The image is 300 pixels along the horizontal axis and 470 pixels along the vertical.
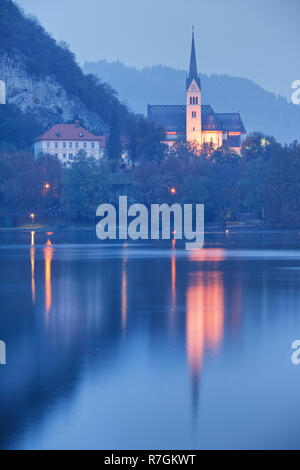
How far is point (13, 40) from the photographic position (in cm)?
17112

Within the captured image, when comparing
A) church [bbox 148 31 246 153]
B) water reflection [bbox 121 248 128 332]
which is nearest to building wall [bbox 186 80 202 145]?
church [bbox 148 31 246 153]

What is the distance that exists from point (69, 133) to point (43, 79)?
27352 millimetres

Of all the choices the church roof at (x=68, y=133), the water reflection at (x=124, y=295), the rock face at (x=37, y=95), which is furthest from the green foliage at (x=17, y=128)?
the water reflection at (x=124, y=295)

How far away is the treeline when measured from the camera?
10138cm

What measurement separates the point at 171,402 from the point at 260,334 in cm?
705

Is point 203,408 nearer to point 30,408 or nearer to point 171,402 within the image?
point 171,402

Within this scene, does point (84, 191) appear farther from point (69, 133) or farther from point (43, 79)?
point (43, 79)

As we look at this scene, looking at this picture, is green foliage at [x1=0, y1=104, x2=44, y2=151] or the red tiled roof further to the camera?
the red tiled roof

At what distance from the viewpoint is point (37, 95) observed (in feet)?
550

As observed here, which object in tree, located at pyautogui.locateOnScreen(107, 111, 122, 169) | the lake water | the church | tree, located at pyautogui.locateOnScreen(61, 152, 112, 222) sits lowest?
the lake water

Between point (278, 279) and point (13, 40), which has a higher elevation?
point (13, 40)

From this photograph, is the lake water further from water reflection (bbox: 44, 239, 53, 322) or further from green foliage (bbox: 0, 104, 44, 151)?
green foliage (bbox: 0, 104, 44, 151)

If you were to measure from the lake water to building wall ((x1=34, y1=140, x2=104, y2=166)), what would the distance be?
11364cm
